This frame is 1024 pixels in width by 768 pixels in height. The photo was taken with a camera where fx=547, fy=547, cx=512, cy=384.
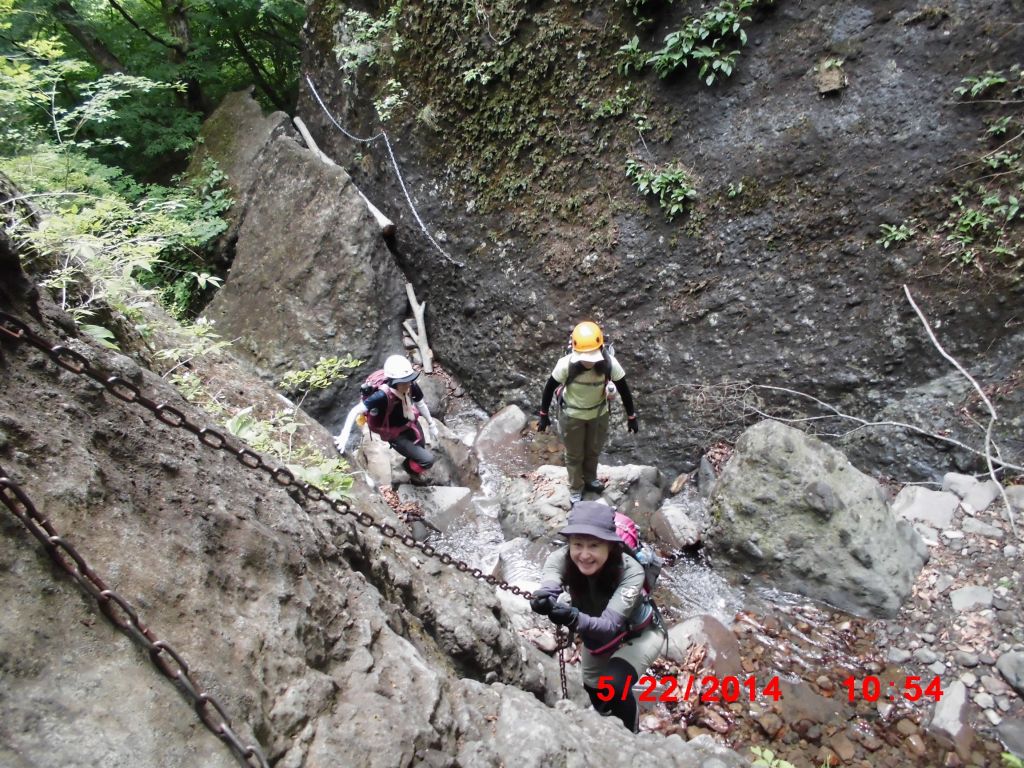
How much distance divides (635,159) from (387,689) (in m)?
7.11

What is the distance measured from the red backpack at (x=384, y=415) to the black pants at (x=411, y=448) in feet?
0.16

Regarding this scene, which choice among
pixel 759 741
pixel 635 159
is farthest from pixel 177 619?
pixel 635 159

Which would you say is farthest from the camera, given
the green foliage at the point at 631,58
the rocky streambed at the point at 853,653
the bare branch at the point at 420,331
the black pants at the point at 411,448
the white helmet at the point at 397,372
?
the bare branch at the point at 420,331

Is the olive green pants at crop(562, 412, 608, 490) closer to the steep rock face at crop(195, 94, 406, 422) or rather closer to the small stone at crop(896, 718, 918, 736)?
the small stone at crop(896, 718, 918, 736)

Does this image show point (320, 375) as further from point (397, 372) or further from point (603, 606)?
point (603, 606)

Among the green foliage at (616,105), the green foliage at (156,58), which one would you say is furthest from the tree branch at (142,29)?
the green foliage at (616,105)

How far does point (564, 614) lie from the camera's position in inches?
124

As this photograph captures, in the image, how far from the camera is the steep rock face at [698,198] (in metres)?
6.02

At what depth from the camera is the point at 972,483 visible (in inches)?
219

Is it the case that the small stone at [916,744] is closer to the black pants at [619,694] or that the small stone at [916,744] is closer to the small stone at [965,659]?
the small stone at [965,659]

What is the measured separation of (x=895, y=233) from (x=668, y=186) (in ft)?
8.62

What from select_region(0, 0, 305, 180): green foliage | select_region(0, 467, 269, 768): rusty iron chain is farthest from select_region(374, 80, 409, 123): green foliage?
select_region(0, 467, 269, 768): rusty iron chain

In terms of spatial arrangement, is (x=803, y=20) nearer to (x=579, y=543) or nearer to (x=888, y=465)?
(x=888, y=465)

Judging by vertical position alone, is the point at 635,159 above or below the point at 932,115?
below
